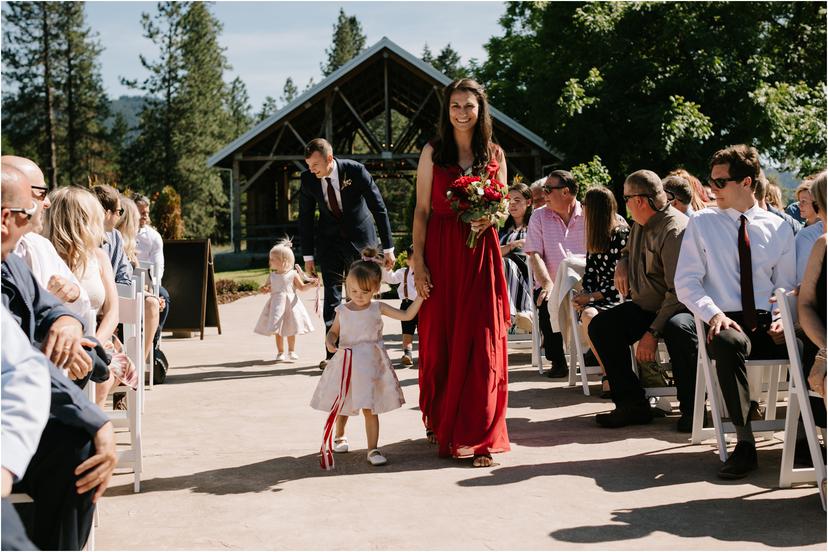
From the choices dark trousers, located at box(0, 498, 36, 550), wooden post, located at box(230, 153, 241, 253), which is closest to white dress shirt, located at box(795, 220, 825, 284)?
dark trousers, located at box(0, 498, 36, 550)

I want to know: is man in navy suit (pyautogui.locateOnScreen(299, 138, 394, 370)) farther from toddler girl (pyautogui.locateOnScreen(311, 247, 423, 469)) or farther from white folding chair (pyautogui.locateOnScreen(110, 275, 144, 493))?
toddler girl (pyautogui.locateOnScreen(311, 247, 423, 469))

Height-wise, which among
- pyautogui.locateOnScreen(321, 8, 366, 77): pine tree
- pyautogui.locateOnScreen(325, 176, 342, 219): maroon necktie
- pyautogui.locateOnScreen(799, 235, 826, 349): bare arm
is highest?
pyautogui.locateOnScreen(321, 8, 366, 77): pine tree

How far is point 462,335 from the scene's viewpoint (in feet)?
19.3

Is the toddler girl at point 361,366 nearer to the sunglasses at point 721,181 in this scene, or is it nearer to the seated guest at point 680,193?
the sunglasses at point 721,181

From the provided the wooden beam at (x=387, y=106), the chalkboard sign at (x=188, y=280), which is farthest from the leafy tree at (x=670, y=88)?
the chalkboard sign at (x=188, y=280)

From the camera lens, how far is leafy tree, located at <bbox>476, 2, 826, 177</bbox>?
81.9 feet

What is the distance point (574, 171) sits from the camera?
845 inches

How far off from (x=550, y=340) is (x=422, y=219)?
344cm

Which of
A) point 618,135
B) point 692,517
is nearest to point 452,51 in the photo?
point 618,135

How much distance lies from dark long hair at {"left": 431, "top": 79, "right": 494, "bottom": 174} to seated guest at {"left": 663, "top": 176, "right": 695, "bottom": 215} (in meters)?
2.17

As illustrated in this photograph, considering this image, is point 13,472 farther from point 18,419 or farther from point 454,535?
point 454,535

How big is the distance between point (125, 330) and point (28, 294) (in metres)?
3.40

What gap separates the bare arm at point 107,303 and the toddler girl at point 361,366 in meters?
1.29

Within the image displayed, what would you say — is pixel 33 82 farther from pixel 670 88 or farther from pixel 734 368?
pixel 734 368
